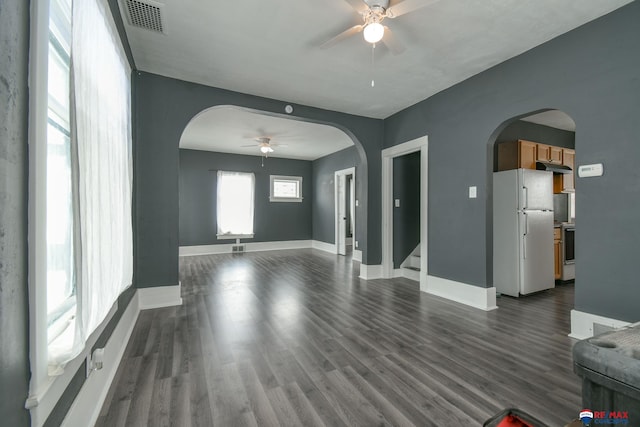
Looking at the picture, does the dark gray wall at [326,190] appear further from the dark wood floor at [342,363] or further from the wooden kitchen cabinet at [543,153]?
the dark wood floor at [342,363]

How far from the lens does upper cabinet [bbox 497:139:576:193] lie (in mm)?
4039

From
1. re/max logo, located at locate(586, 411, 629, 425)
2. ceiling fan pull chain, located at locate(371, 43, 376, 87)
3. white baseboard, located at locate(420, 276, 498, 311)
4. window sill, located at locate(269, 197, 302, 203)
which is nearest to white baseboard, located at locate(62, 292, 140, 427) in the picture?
re/max logo, located at locate(586, 411, 629, 425)

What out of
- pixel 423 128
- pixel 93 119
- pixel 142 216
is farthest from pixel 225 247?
pixel 93 119

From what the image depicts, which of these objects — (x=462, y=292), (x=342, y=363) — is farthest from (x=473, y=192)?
(x=342, y=363)

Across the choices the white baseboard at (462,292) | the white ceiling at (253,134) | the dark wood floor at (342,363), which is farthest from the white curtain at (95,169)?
the white baseboard at (462,292)

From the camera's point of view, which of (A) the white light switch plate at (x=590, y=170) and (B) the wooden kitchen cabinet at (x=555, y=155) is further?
(B) the wooden kitchen cabinet at (x=555, y=155)

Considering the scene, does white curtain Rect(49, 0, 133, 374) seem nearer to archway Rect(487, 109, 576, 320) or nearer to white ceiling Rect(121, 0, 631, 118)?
white ceiling Rect(121, 0, 631, 118)

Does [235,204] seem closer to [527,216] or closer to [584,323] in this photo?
[527,216]

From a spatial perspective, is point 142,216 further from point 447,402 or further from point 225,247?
point 225,247

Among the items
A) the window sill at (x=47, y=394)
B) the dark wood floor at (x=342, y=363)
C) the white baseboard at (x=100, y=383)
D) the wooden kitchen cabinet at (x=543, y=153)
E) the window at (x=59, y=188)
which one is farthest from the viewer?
the wooden kitchen cabinet at (x=543, y=153)

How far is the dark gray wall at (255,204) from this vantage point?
23.7ft

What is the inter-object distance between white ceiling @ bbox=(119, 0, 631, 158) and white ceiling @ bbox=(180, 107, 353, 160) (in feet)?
3.38

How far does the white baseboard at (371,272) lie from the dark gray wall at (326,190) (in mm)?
2367

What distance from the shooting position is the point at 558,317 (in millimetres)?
2967
